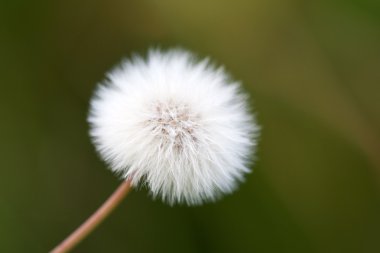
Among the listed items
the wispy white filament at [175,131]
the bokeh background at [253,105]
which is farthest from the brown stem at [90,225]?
the bokeh background at [253,105]

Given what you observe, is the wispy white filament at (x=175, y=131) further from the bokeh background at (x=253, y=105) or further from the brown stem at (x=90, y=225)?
the bokeh background at (x=253, y=105)

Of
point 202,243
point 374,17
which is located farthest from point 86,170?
point 374,17

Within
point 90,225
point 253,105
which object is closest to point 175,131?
point 90,225

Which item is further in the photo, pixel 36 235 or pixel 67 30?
pixel 67 30

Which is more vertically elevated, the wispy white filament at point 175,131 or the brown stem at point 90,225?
the wispy white filament at point 175,131

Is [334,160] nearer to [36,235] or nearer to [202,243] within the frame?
[202,243]

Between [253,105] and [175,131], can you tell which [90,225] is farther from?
[253,105]

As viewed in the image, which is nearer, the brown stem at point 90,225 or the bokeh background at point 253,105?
the brown stem at point 90,225
